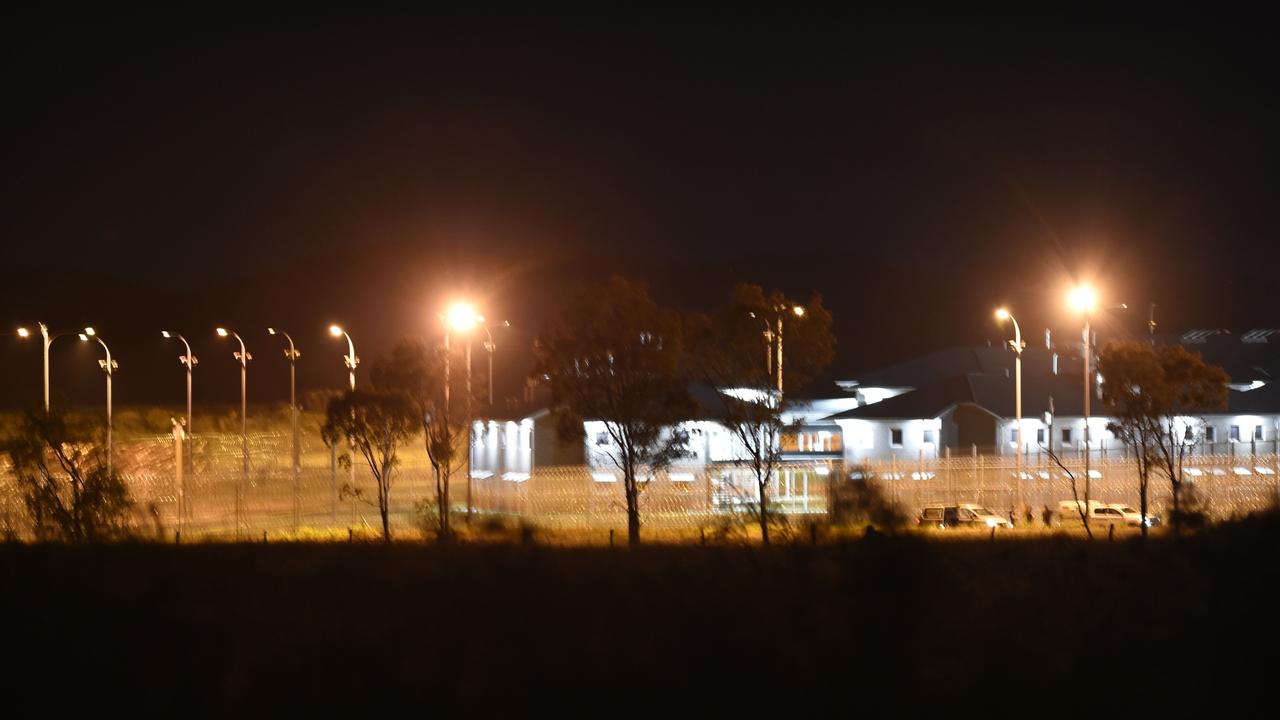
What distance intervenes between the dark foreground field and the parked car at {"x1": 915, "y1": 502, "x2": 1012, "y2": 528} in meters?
10.3

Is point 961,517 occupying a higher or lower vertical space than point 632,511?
lower

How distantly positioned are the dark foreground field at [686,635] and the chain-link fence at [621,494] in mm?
8016

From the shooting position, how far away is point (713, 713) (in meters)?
11.2

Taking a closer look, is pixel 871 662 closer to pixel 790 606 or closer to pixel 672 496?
pixel 790 606

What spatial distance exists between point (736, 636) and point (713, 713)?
1.03 metres

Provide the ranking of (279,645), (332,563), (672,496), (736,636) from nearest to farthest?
(736,636)
(279,645)
(332,563)
(672,496)

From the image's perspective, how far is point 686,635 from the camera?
12.2 meters

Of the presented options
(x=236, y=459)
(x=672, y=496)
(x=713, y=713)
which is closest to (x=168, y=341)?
(x=236, y=459)

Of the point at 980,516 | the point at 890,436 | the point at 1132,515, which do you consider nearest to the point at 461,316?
the point at 980,516

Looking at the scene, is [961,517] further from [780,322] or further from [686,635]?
[686,635]

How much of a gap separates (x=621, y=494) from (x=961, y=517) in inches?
283

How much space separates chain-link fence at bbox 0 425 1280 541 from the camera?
81.9ft

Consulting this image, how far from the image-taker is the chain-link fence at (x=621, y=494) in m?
25.0

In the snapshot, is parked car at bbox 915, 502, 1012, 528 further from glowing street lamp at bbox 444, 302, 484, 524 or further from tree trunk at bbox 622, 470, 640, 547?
glowing street lamp at bbox 444, 302, 484, 524
